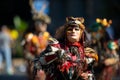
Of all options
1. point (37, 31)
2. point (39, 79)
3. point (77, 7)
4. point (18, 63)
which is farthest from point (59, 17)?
point (39, 79)

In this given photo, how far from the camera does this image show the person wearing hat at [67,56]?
990 centimetres

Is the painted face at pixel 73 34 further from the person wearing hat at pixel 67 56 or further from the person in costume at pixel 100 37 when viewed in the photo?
the person in costume at pixel 100 37

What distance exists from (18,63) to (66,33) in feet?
55.8

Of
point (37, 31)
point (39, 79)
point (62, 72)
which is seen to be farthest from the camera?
point (37, 31)

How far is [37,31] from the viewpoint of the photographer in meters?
15.4

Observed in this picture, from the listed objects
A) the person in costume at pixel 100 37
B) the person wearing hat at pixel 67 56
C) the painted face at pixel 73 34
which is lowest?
the person wearing hat at pixel 67 56

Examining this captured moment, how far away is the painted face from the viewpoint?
33.1 ft

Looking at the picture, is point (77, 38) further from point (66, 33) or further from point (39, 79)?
point (39, 79)

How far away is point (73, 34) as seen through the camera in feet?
33.0

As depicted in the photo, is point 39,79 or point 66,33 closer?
point 66,33

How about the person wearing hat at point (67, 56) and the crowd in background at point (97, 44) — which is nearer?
the person wearing hat at point (67, 56)

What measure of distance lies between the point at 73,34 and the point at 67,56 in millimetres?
352

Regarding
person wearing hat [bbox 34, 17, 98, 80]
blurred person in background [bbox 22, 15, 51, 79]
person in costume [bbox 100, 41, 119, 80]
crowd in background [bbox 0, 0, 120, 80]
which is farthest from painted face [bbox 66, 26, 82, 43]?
blurred person in background [bbox 22, 15, 51, 79]

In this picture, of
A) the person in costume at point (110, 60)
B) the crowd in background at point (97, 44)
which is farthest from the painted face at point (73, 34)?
the person in costume at point (110, 60)
